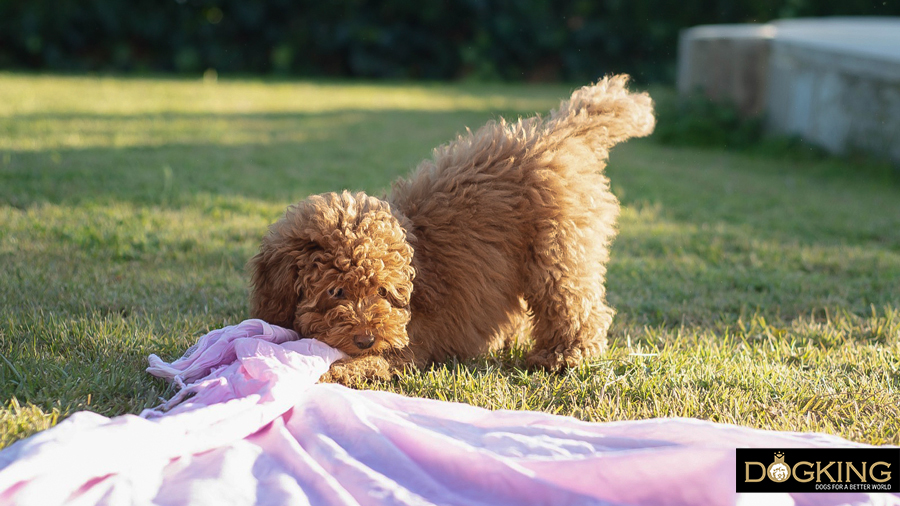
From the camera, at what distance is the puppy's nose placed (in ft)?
8.80

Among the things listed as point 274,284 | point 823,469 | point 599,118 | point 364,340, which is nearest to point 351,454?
point 364,340

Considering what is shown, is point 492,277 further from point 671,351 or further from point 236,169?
point 236,169

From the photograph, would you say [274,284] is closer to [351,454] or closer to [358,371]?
[358,371]

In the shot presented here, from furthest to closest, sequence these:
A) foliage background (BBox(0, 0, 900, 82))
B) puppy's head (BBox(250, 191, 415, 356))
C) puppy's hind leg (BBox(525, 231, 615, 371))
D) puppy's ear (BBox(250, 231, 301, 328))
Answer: foliage background (BBox(0, 0, 900, 82)), puppy's hind leg (BBox(525, 231, 615, 371)), puppy's ear (BBox(250, 231, 301, 328)), puppy's head (BBox(250, 191, 415, 356))

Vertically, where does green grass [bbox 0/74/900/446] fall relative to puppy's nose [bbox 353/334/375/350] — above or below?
below

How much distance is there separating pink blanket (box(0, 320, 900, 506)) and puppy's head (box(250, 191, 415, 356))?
7.2 inches

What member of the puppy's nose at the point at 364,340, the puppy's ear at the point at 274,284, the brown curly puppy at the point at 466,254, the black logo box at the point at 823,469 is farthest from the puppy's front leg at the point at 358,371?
the black logo box at the point at 823,469

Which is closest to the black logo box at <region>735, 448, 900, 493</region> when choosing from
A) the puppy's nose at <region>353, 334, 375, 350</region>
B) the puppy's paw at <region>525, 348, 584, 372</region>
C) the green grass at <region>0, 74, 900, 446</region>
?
the green grass at <region>0, 74, 900, 446</region>

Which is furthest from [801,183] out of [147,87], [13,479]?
[147,87]

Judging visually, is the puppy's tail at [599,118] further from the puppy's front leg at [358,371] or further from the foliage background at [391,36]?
the foliage background at [391,36]

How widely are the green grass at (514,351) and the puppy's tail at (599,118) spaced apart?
3.07ft

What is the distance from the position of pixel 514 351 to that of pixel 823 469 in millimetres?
1409

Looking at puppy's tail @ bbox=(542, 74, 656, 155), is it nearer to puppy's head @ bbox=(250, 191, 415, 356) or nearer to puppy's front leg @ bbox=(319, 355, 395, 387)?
puppy's head @ bbox=(250, 191, 415, 356)

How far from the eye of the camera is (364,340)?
2688 millimetres
